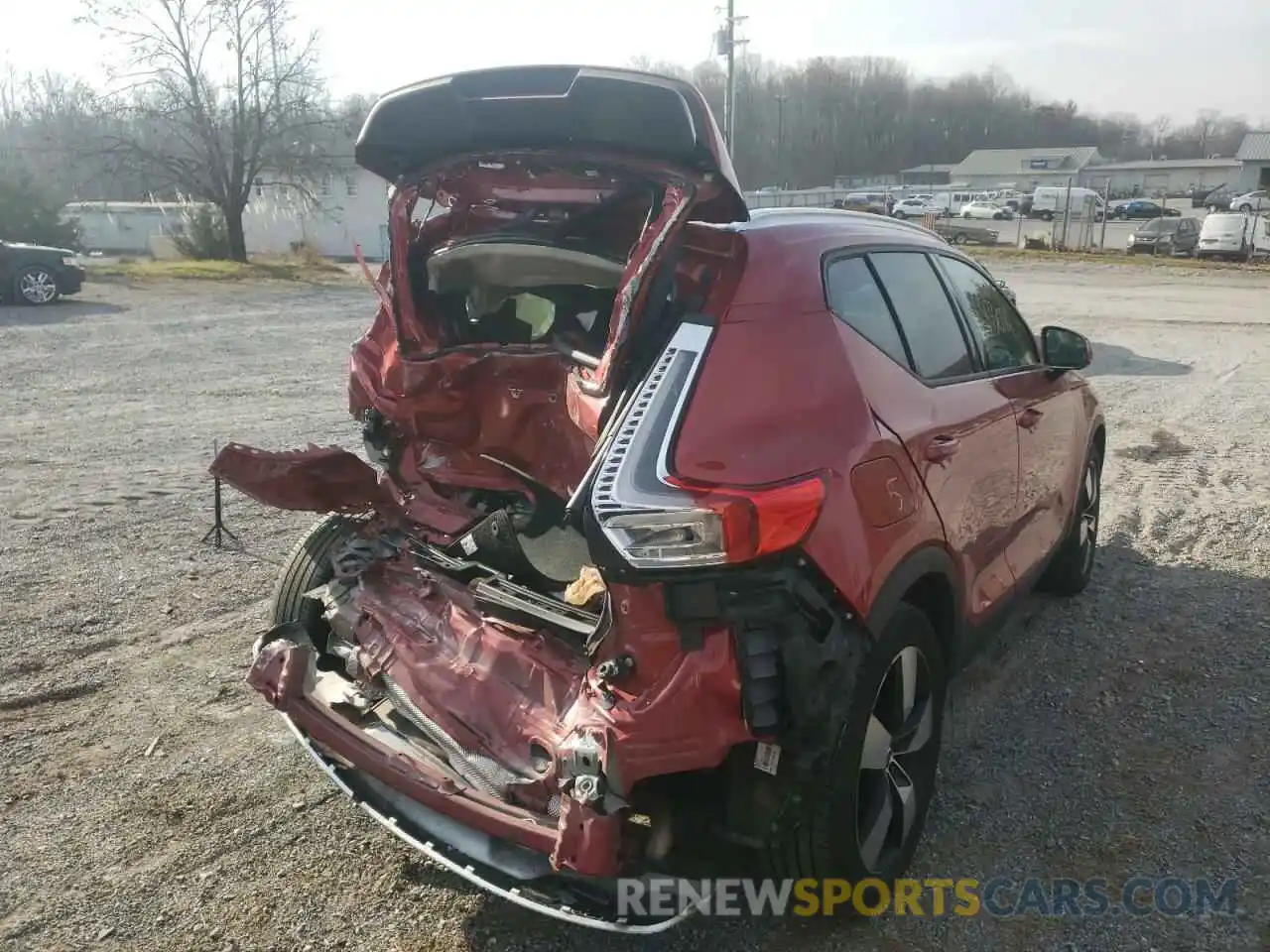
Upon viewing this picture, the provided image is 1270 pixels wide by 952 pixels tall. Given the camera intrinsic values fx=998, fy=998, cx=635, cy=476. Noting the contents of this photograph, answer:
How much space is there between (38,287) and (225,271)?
9.13m

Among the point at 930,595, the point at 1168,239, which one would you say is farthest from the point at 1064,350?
the point at 1168,239

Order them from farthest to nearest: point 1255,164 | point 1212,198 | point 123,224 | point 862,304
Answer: point 1255,164 → point 1212,198 → point 123,224 → point 862,304

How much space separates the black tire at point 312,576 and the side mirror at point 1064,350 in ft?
9.49

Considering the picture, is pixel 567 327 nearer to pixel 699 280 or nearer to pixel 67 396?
pixel 699 280

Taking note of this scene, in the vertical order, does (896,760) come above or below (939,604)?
below

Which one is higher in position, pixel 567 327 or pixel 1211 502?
pixel 567 327

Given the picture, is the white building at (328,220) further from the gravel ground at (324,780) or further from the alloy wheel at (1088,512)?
the alloy wheel at (1088,512)

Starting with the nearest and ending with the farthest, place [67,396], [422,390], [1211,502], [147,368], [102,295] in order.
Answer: [422,390] → [1211,502] → [67,396] → [147,368] → [102,295]

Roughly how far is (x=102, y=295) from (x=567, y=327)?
20091 millimetres

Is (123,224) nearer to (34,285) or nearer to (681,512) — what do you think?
(34,285)

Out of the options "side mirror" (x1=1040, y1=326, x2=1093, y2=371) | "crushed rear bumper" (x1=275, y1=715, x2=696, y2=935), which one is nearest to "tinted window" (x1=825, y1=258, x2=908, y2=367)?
"side mirror" (x1=1040, y1=326, x2=1093, y2=371)

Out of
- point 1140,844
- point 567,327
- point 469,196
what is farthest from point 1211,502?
point 469,196

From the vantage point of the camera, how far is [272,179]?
34.3 meters

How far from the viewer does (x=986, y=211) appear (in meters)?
53.0
